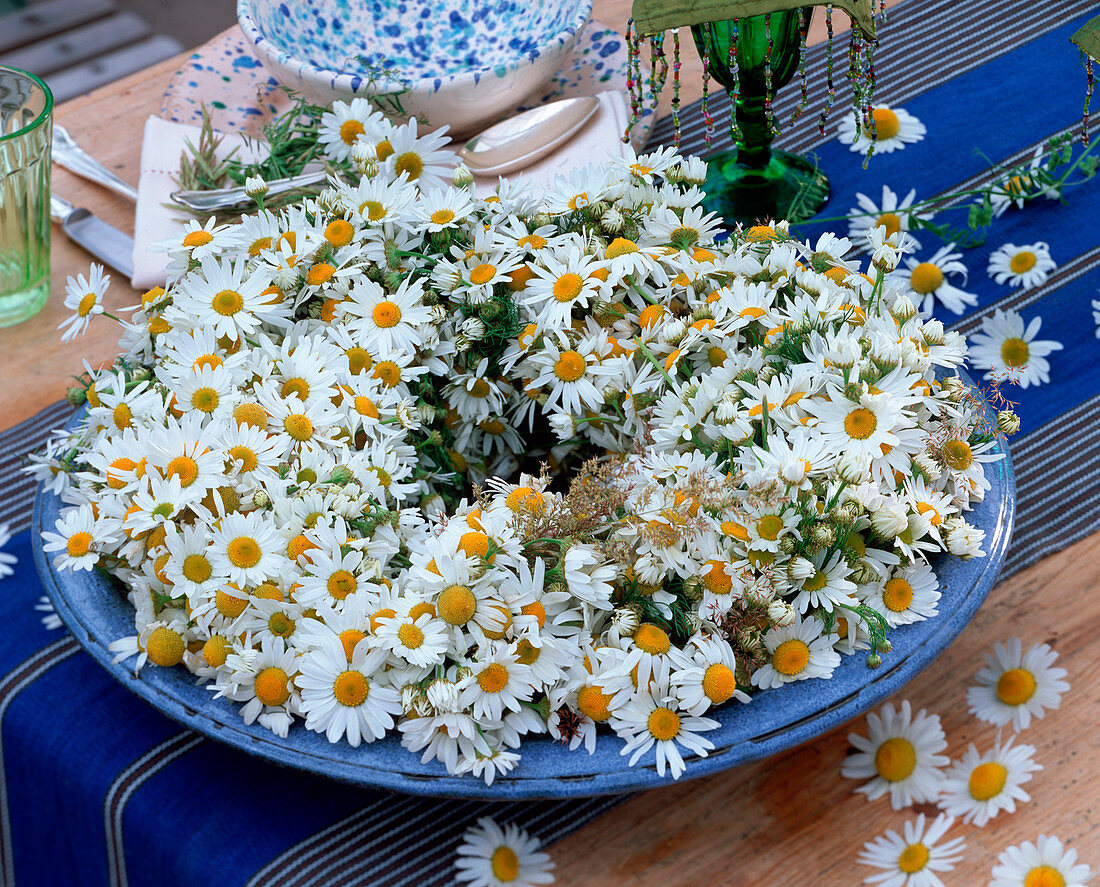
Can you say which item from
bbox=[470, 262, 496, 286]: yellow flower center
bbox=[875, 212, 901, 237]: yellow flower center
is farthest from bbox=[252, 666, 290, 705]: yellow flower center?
bbox=[875, 212, 901, 237]: yellow flower center

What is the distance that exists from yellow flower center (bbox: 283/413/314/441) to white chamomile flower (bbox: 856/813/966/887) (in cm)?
32

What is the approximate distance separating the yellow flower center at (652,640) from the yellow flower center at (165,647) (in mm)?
192

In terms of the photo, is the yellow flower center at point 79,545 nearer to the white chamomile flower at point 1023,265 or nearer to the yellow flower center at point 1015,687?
the yellow flower center at point 1015,687

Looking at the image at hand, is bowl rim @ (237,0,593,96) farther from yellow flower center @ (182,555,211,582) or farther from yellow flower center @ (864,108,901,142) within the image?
yellow flower center @ (182,555,211,582)

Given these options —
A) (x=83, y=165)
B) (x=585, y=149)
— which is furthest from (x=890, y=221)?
(x=83, y=165)

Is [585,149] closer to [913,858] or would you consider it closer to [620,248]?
[620,248]

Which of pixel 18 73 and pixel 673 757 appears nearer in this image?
pixel 673 757

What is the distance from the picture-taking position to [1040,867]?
0.49 meters

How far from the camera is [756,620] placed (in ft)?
1.42

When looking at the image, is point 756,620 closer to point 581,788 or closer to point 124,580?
point 581,788

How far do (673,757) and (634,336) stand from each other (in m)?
0.21

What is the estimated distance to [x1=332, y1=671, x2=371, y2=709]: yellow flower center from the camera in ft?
1.37

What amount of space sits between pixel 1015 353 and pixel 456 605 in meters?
0.48

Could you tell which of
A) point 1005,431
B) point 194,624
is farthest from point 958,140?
point 194,624
